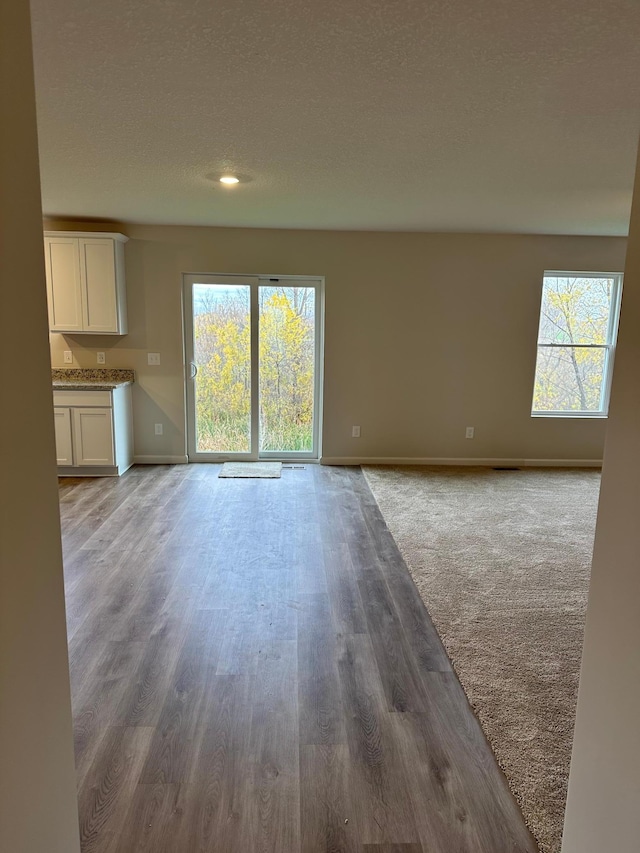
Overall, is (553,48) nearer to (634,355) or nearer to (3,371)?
(634,355)

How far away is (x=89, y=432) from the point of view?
16.3 ft

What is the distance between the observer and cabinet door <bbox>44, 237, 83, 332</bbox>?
486 cm

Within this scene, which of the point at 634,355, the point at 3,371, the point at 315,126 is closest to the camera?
the point at 3,371

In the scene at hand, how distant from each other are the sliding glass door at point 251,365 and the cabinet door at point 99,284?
743 mm

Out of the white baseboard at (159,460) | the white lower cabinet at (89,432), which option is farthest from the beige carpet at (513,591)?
the white lower cabinet at (89,432)

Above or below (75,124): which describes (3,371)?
below

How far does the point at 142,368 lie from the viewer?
5.42 metres

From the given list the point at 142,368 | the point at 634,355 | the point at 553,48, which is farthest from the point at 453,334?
the point at 634,355

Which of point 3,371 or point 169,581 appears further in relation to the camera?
point 169,581

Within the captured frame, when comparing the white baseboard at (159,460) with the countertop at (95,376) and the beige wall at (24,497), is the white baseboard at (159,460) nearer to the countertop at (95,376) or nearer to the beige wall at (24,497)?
the countertop at (95,376)

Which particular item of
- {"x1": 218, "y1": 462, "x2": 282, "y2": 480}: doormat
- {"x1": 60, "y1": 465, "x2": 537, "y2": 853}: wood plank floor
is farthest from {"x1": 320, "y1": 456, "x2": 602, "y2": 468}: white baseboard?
{"x1": 60, "y1": 465, "x2": 537, "y2": 853}: wood plank floor

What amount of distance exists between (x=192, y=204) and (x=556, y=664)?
4.05 meters

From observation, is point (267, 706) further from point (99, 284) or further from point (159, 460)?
point (99, 284)

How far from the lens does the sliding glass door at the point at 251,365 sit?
542cm
